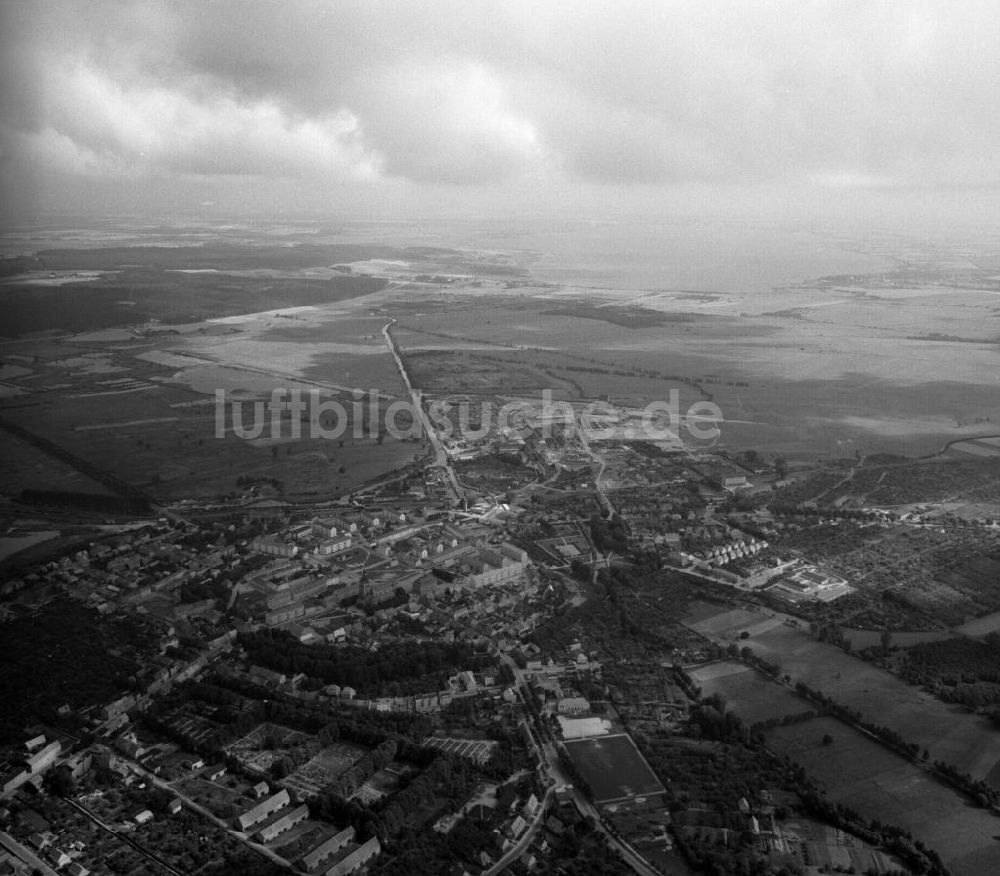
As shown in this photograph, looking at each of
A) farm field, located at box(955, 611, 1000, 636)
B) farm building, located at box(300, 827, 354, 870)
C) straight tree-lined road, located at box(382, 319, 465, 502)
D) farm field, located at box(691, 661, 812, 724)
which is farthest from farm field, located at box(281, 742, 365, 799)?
straight tree-lined road, located at box(382, 319, 465, 502)

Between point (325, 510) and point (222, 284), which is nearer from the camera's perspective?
point (325, 510)

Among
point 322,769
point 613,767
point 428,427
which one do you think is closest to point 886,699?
point 613,767

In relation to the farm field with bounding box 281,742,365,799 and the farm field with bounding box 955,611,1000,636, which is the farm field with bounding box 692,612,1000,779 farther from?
the farm field with bounding box 281,742,365,799

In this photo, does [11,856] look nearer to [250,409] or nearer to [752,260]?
[250,409]

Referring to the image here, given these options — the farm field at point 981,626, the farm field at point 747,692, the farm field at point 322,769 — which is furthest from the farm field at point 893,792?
the farm field at point 322,769

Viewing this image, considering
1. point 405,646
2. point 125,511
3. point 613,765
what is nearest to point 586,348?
point 125,511

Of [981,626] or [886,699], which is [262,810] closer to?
[886,699]
